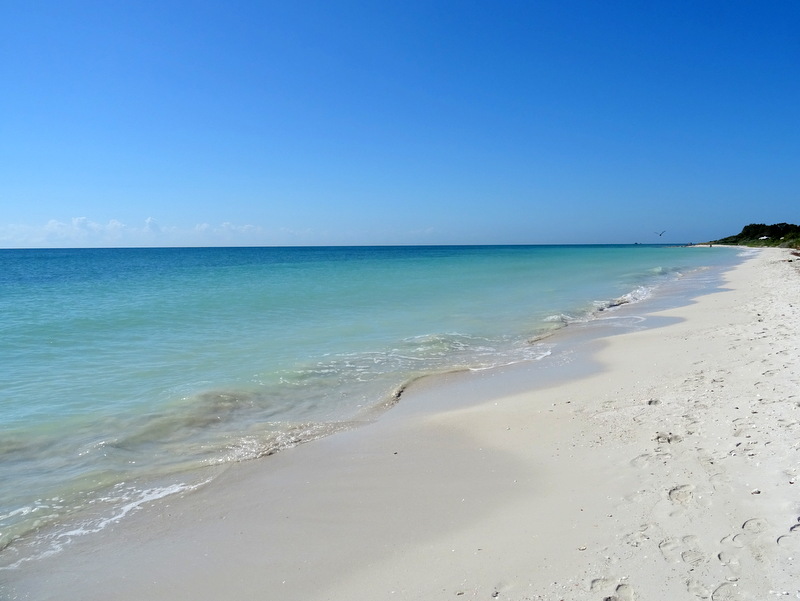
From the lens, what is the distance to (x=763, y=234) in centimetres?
9375

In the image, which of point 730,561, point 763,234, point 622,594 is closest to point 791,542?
point 730,561

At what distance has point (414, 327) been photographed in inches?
558

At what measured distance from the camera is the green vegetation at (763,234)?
252 feet

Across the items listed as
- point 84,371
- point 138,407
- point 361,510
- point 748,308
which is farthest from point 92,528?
point 748,308

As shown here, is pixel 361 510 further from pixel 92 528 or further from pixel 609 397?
pixel 609 397

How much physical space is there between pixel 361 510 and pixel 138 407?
4799 millimetres

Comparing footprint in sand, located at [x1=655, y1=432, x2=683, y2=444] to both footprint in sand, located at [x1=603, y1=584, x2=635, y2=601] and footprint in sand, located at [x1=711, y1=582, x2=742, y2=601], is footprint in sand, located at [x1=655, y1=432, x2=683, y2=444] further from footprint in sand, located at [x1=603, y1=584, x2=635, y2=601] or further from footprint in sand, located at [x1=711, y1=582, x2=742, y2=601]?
footprint in sand, located at [x1=603, y1=584, x2=635, y2=601]

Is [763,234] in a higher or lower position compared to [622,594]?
higher

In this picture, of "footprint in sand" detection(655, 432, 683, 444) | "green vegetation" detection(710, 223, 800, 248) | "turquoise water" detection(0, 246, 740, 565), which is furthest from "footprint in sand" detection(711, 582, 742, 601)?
"green vegetation" detection(710, 223, 800, 248)

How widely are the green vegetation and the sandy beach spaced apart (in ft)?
251

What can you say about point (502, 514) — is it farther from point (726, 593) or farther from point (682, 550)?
point (726, 593)

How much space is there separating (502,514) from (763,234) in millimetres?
113173

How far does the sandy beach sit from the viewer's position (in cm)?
327

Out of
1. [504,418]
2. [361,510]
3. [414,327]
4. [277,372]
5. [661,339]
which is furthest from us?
[414,327]
